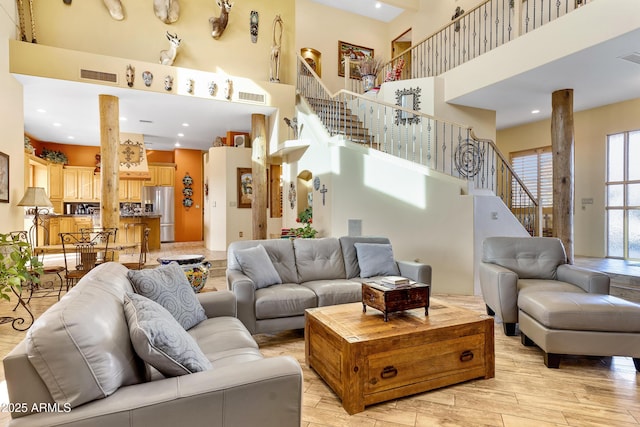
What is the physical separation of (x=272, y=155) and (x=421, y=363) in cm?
594

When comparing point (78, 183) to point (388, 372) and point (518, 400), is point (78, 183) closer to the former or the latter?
point (388, 372)

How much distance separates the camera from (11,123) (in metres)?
5.01

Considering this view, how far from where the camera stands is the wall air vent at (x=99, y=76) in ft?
17.7

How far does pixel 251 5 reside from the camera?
22.3ft

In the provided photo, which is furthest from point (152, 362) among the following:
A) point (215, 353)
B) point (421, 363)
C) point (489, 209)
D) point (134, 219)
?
point (134, 219)

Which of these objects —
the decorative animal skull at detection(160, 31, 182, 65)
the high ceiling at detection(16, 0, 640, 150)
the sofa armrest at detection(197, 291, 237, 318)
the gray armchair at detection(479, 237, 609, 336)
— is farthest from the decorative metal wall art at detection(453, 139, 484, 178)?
the decorative animal skull at detection(160, 31, 182, 65)

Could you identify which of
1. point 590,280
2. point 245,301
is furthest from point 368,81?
point 245,301

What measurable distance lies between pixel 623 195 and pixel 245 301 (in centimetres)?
751

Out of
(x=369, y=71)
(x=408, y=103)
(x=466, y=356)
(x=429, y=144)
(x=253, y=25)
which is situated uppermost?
(x=253, y=25)

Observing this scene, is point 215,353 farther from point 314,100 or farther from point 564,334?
point 314,100

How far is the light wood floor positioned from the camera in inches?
79.6

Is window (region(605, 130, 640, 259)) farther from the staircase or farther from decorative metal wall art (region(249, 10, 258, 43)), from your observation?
decorative metal wall art (region(249, 10, 258, 43))

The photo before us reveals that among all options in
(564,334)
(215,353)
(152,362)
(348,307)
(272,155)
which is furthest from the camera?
(272,155)

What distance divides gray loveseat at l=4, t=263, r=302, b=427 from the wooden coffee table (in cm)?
79
